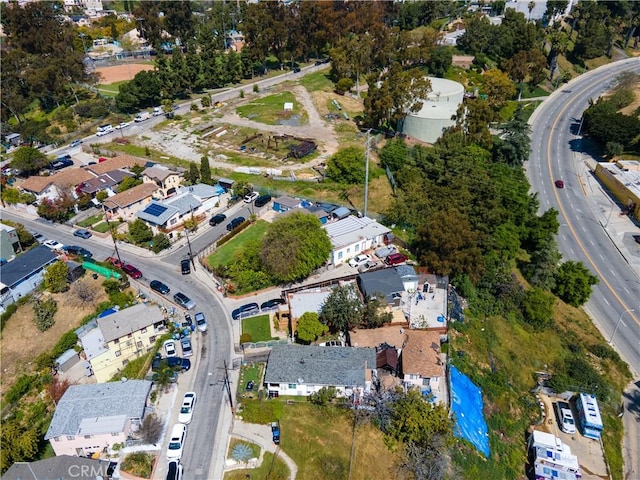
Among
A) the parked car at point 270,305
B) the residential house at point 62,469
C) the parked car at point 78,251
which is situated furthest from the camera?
the parked car at point 78,251

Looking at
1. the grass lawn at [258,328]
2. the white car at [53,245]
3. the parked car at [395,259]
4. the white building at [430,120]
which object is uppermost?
the white building at [430,120]

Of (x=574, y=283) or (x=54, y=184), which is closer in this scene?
(x=574, y=283)

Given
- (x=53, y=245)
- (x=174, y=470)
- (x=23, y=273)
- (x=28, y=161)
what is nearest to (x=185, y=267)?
(x=23, y=273)

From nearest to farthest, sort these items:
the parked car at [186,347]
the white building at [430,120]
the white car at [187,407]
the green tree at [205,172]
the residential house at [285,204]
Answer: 1. the white car at [187,407]
2. the parked car at [186,347]
3. the residential house at [285,204]
4. the green tree at [205,172]
5. the white building at [430,120]

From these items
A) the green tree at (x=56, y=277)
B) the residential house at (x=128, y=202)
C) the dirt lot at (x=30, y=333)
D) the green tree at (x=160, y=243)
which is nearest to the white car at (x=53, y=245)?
the green tree at (x=56, y=277)

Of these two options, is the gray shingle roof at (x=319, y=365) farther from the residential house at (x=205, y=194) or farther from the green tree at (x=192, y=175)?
the green tree at (x=192, y=175)

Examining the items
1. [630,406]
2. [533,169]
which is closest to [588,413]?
[630,406]

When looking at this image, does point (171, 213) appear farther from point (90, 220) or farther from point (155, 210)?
point (90, 220)
